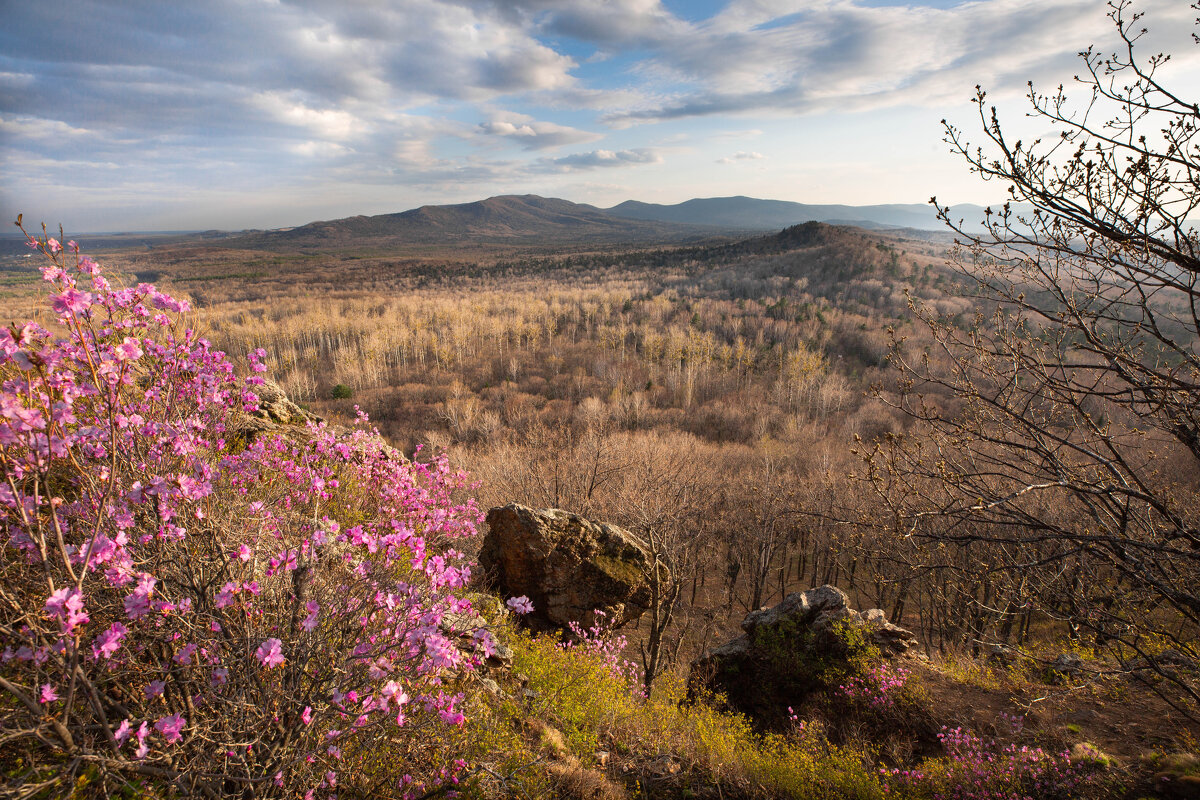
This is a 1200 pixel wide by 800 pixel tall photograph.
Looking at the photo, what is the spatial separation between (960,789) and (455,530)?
8245 millimetres

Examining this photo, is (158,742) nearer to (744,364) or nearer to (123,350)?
(123,350)

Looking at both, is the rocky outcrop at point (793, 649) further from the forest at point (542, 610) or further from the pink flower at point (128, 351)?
the pink flower at point (128, 351)

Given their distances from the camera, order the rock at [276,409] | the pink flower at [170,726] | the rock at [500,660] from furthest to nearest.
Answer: the rock at [276,409], the rock at [500,660], the pink flower at [170,726]

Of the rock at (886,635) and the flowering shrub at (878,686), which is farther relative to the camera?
the rock at (886,635)

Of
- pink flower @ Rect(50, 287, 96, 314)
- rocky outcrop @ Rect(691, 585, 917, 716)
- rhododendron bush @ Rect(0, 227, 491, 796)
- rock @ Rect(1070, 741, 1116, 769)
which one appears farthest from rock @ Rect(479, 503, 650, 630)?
pink flower @ Rect(50, 287, 96, 314)

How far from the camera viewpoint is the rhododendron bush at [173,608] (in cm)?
270

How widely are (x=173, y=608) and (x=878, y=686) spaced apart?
1133 cm

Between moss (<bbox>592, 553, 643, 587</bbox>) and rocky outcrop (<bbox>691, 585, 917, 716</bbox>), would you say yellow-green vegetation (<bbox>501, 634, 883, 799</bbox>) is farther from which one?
moss (<bbox>592, 553, 643, 587</bbox>)

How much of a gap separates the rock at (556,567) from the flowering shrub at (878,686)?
15.8ft

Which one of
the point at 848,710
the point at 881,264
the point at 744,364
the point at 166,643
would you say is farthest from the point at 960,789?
the point at 881,264

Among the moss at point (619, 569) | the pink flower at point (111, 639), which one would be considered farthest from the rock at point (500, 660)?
the pink flower at point (111, 639)

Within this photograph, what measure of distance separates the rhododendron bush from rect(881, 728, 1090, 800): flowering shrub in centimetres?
682

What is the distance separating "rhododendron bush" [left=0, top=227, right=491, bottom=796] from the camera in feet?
8.87

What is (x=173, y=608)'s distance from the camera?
2875mm
